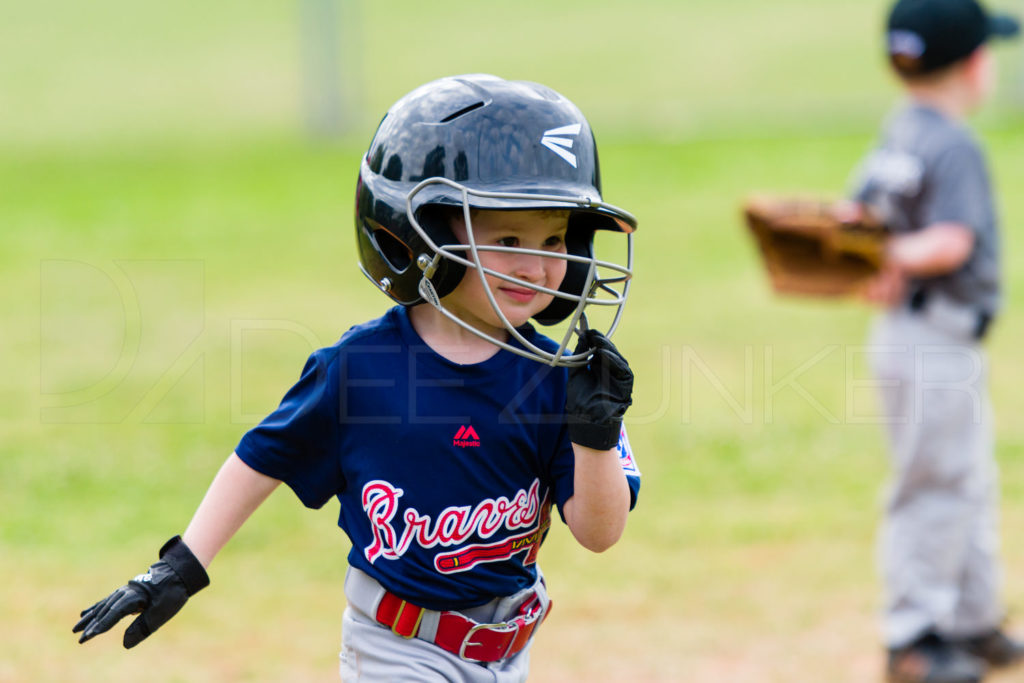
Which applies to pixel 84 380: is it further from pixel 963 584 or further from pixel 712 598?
pixel 963 584

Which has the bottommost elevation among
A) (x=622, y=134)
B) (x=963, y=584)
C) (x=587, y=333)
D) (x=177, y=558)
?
(x=622, y=134)

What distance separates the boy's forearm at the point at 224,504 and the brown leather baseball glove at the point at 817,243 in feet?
8.74

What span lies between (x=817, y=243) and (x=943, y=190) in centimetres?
73

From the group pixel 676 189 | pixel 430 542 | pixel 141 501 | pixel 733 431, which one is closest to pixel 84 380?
pixel 141 501

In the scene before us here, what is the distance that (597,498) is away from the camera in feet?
8.17

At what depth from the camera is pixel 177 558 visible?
263 centimetres

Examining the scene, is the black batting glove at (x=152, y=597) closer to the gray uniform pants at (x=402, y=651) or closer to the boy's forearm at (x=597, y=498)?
the gray uniform pants at (x=402, y=651)

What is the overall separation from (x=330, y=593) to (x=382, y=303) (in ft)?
15.1

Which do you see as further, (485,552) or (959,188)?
(959,188)

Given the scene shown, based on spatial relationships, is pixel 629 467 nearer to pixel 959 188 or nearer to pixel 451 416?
pixel 451 416

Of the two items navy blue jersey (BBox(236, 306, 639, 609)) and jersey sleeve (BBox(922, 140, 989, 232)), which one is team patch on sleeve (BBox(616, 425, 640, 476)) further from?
jersey sleeve (BBox(922, 140, 989, 232))

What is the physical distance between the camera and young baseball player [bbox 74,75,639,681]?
2479 millimetres

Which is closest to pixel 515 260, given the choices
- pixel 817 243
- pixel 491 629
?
pixel 491 629

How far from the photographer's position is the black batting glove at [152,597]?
2.54 metres
